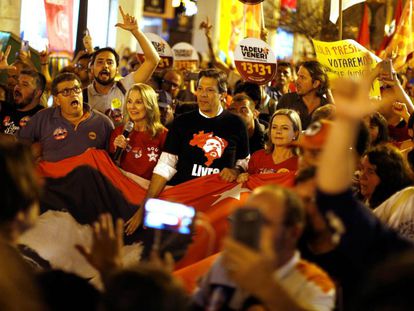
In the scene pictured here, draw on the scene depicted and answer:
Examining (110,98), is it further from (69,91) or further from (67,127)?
(67,127)

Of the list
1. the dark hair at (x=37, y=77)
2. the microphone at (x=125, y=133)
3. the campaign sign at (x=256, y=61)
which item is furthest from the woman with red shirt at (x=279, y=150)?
the campaign sign at (x=256, y=61)

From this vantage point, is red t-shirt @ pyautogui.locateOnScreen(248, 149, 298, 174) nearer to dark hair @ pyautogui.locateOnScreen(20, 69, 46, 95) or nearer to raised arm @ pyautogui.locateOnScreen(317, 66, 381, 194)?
dark hair @ pyautogui.locateOnScreen(20, 69, 46, 95)

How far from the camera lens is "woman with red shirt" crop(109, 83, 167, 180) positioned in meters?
7.52

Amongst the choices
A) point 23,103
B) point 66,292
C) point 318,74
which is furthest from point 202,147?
point 66,292

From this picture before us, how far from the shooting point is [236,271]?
10.9ft

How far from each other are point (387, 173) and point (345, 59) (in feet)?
13.3

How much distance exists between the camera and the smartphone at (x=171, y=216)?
404 centimetres

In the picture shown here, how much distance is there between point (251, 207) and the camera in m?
3.37

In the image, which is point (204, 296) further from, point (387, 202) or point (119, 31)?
→ point (119, 31)

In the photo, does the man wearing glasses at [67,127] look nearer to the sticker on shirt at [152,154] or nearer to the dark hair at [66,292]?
the sticker on shirt at [152,154]

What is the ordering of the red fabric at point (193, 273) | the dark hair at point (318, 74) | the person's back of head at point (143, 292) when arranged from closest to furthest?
the person's back of head at point (143, 292)
the red fabric at point (193, 273)
the dark hair at point (318, 74)

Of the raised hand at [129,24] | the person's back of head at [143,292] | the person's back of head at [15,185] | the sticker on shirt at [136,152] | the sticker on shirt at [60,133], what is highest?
the raised hand at [129,24]

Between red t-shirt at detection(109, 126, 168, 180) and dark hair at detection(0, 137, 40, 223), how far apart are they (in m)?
3.78

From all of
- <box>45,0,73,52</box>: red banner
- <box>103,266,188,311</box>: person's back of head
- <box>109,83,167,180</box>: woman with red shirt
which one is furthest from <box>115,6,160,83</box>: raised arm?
<box>103,266,188,311</box>: person's back of head
